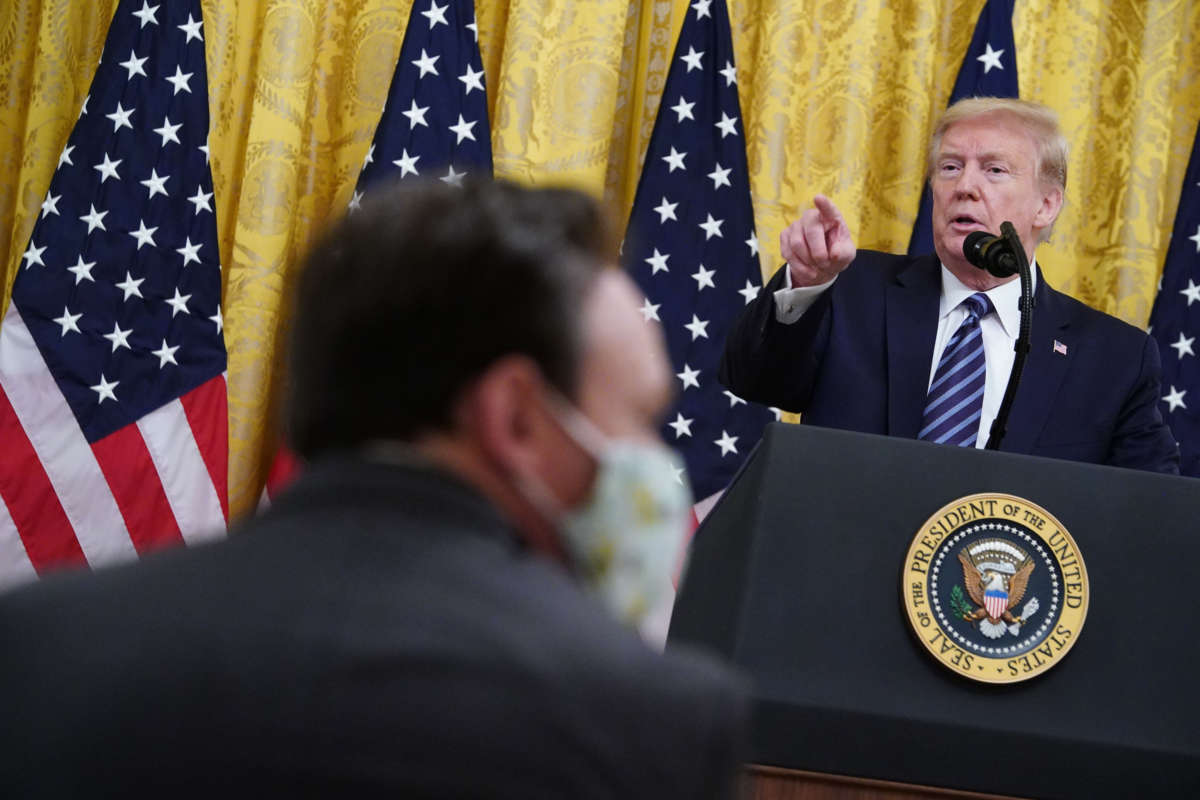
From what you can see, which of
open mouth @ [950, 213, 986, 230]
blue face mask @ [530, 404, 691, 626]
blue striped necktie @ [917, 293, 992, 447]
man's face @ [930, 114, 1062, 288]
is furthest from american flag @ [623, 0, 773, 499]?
blue face mask @ [530, 404, 691, 626]

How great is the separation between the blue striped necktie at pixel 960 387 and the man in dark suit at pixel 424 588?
1943 mm

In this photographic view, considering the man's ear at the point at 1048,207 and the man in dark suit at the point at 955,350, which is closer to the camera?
the man in dark suit at the point at 955,350

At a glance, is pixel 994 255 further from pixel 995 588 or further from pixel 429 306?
pixel 429 306

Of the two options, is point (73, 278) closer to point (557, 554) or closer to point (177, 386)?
point (177, 386)

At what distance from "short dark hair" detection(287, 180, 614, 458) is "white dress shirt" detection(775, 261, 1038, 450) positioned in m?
1.92

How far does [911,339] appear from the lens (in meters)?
3.08

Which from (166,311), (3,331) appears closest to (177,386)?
(166,311)

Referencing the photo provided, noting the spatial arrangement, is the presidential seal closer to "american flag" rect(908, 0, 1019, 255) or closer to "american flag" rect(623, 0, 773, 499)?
"american flag" rect(623, 0, 773, 499)

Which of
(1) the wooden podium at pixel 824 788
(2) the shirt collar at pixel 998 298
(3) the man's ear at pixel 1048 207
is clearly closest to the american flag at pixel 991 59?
(3) the man's ear at pixel 1048 207

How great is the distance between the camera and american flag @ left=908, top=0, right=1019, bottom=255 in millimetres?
4949

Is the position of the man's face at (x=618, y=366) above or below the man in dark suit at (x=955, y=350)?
above

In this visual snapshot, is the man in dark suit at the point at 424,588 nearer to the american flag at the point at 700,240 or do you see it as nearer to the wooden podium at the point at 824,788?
the wooden podium at the point at 824,788

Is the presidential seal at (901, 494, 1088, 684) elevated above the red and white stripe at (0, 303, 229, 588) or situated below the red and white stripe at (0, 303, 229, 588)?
above

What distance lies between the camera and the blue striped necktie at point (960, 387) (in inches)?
114
